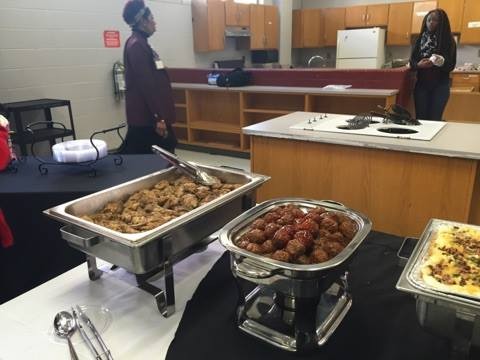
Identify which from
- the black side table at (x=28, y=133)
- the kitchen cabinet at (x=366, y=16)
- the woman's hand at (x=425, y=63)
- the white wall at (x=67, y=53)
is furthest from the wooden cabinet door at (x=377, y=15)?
the black side table at (x=28, y=133)

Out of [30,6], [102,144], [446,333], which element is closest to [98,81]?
[30,6]

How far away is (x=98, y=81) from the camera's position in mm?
4781

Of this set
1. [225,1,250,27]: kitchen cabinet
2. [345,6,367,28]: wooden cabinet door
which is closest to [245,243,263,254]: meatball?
[225,1,250,27]: kitchen cabinet

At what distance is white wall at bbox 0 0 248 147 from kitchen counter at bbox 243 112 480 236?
9.57 feet

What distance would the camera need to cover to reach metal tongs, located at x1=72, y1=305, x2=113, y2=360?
810 millimetres

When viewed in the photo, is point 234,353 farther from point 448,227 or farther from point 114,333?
point 448,227

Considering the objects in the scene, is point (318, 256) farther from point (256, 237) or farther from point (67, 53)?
point (67, 53)

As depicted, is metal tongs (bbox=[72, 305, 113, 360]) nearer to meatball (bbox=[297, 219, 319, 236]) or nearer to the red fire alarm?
meatball (bbox=[297, 219, 319, 236])

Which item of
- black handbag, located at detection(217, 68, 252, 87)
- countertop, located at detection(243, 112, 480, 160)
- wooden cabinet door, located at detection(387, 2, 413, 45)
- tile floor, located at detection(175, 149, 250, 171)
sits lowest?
tile floor, located at detection(175, 149, 250, 171)

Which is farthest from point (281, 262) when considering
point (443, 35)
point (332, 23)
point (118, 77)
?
point (332, 23)

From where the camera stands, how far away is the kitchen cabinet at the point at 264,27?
654cm

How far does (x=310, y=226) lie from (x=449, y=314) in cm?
31

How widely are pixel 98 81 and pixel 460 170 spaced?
415 centimetres

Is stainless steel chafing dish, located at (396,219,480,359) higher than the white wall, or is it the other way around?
the white wall
